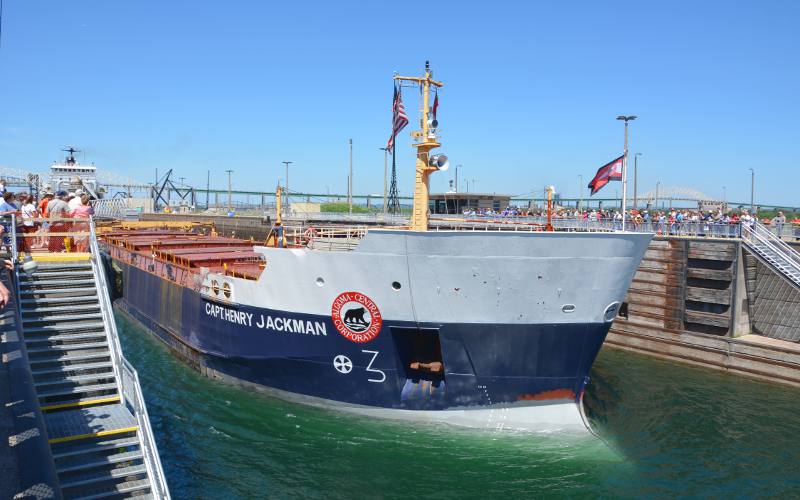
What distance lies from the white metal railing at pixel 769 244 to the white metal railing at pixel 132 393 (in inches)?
863

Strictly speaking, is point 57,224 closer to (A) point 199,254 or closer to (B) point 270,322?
(B) point 270,322

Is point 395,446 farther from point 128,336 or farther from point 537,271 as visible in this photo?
point 128,336

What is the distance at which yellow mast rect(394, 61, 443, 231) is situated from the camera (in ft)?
51.0

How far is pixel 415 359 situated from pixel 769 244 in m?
15.8

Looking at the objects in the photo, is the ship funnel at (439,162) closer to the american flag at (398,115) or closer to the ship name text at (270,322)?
the american flag at (398,115)

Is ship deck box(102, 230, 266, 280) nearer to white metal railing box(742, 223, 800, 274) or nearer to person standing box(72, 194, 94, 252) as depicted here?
person standing box(72, 194, 94, 252)

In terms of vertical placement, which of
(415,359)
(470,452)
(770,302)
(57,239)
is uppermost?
(57,239)

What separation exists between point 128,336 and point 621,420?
66.5 feet

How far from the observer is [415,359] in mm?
14672

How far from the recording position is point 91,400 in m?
9.09

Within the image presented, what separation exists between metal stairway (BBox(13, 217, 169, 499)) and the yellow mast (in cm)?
781

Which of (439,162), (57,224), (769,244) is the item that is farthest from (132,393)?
(769,244)

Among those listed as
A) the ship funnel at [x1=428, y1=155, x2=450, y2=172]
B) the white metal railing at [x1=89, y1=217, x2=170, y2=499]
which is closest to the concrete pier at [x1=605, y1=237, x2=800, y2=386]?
the ship funnel at [x1=428, y1=155, x2=450, y2=172]

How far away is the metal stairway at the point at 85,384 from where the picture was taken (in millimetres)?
7770
